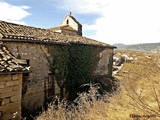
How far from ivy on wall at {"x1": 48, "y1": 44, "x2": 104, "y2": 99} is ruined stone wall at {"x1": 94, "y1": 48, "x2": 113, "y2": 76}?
0.91 metres

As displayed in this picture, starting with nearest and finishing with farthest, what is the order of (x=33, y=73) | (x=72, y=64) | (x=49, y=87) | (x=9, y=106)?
(x=9, y=106) < (x=33, y=73) < (x=49, y=87) < (x=72, y=64)

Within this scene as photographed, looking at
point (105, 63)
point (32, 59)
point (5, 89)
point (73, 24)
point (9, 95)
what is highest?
point (73, 24)

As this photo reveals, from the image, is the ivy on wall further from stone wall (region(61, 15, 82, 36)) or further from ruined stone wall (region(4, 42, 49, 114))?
stone wall (region(61, 15, 82, 36))

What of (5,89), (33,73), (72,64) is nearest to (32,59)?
(33,73)

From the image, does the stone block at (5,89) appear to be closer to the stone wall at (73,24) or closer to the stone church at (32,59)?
the stone church at (32,59)

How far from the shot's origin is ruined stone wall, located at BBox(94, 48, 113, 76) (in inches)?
742

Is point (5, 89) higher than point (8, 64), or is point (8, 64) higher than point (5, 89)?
point (8, 64)

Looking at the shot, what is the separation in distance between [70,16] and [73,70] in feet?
55.9

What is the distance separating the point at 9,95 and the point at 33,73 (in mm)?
4508

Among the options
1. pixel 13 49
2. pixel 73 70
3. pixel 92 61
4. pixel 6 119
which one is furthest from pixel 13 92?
pixel 92 61

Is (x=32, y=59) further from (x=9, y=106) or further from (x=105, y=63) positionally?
(x=105, y=63)

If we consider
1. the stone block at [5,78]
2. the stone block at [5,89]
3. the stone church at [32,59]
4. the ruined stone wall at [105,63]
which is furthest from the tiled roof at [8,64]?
the ruined stone wall at [105,63]

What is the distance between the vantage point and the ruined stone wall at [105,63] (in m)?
18.9

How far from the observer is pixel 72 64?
14961 millimetres
